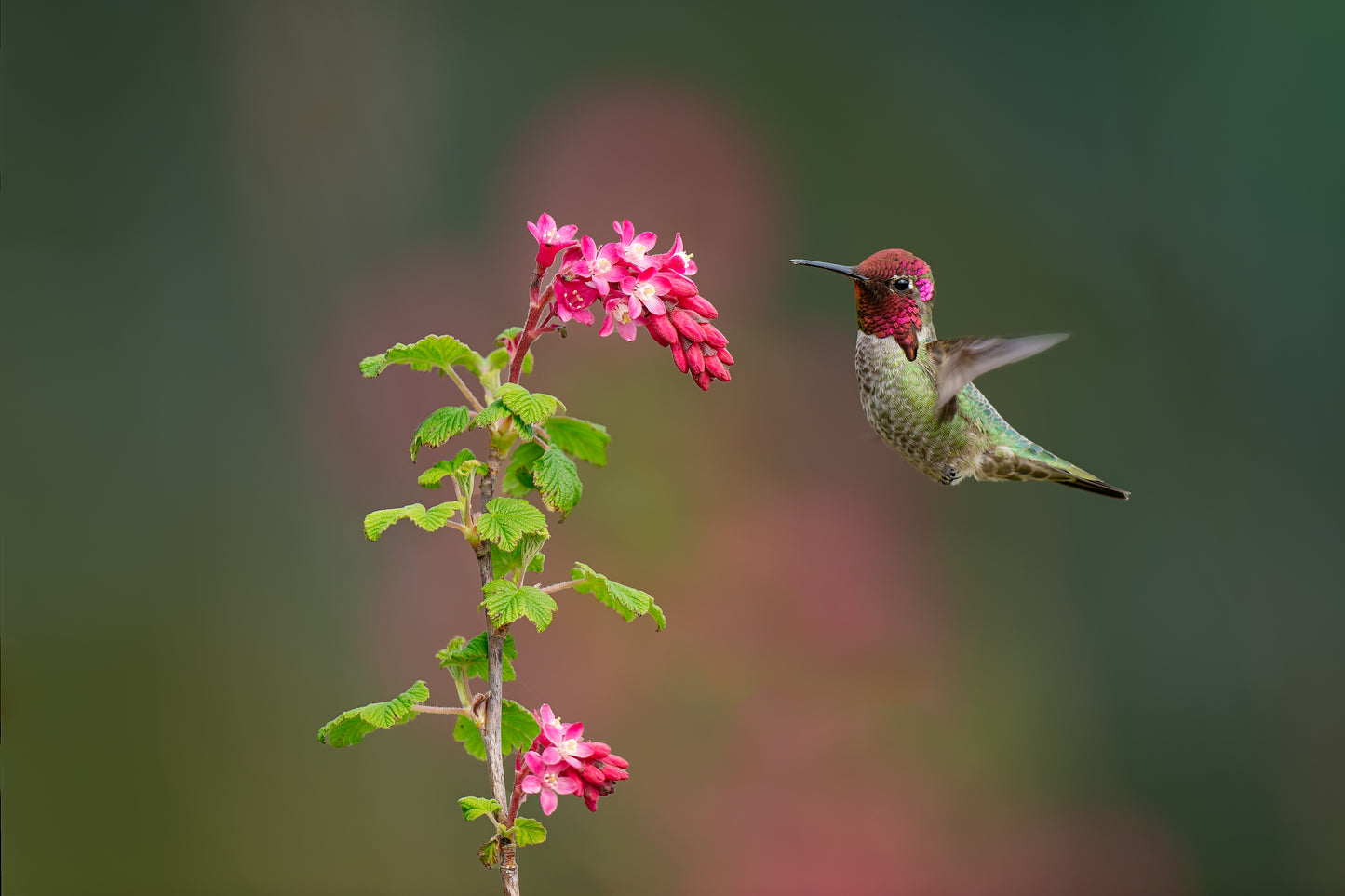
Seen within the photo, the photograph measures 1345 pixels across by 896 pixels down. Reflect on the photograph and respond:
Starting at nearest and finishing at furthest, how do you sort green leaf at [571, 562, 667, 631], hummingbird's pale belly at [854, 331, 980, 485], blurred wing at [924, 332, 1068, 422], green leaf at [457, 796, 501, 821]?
green leaf at [457, 796, 501, 821], green leaf at [571, 562, 667, 631], blurred wing at [924, 332, 1068, 422], hummingbird's pale belly at [854, 331, 980, 485]

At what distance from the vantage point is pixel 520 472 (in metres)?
1.07

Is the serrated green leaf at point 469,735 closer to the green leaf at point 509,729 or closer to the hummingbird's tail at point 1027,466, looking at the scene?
the green leaf at point 509,729

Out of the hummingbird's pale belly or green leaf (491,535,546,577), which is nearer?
green leaf (491,535,546,577)

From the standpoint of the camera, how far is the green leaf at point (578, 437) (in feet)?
3.54

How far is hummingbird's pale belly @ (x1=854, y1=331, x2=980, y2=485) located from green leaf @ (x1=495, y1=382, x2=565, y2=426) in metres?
0.55

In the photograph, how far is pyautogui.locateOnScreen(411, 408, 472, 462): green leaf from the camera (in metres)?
0.93

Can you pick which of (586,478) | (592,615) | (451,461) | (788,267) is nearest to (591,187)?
(788,267)

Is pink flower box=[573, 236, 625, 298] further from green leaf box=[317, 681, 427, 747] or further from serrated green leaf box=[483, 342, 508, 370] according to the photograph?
green leaf box=[317, 681, 427, 747]

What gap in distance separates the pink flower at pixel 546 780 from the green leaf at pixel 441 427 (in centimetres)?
28

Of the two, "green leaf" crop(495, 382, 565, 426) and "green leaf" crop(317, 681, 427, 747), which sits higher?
"green leaf" crop(495, 382, 565, 426)

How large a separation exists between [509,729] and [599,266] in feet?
1.49

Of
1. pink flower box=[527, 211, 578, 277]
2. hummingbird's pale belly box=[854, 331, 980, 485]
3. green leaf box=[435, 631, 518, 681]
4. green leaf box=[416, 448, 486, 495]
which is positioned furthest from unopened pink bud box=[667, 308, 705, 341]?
hummingbird's pale belly box=[854, 331, 980, 485]

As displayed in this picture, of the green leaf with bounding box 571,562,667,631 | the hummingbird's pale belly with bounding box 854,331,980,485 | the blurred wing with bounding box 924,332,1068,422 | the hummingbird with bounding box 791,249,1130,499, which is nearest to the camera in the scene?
the green leaf with bounding box 571,562,667,631

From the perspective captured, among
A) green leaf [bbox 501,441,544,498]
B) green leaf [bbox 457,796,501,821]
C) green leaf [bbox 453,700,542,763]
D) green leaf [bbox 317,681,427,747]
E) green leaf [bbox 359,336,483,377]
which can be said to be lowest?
green leaf [bbox 457,796,501,821]
